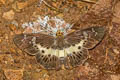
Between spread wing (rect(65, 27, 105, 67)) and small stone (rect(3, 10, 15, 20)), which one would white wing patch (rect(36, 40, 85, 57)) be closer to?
spread wing (rect(65, 27, 105, 67))

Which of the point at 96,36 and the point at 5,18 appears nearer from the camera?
the point at 96,36

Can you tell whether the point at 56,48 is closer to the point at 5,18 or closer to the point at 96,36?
the point at 96,36

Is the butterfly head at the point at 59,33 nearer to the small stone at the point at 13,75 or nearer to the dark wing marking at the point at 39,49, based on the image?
the dark wing marking at the point at 39,49

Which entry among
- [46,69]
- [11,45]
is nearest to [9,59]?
[11,45]


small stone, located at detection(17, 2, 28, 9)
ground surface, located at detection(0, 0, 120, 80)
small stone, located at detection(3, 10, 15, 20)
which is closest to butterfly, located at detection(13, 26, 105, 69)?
ground surface, located at detection(0, 0, 120, 80)

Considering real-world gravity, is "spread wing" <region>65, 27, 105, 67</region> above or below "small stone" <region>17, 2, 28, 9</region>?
below

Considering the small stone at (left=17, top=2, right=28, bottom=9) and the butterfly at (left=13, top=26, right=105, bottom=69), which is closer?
the butterfly at (left=13, top=26, right=105, bottom=69)

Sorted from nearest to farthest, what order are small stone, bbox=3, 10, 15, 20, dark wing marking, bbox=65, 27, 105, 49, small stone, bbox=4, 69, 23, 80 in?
dark wing marking, bbox=65, 27, 105, 49
small stone, bbox=4, 69, 23, 80
small stone, bbox=3, 10, 15, 20

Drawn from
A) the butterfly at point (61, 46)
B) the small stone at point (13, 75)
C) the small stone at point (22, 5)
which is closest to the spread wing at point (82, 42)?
the butterfly at point (61, 46)
